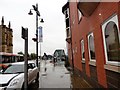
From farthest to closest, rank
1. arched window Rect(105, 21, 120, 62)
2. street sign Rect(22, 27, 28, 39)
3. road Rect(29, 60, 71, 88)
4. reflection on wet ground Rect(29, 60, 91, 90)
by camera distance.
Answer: road Rect(29, 60, 71, 88) → reflection on wet ground Rect(29, 60, 91, 90) → arched window Rect(105, 21, 120, 62) → street sign Rect(22, 27, 28, 39)

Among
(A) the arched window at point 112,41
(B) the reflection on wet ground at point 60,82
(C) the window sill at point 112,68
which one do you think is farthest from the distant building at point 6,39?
(C) the window sill at point 112,68

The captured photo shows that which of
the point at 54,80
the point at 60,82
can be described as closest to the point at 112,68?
the point at 60,82

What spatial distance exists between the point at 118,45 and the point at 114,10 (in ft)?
3.37

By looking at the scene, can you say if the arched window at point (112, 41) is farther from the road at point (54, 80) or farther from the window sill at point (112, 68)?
the road at point (54, 80)

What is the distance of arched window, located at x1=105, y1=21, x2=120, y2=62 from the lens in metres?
5.41

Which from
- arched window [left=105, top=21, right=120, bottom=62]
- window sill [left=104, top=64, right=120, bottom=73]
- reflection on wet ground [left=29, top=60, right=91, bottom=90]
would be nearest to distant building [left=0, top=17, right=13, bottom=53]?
reflection on wet ground [left=29, top=60, right=91, bottom=90]

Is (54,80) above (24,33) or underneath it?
underneath

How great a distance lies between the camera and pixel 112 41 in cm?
581

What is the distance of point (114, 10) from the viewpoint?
509 cm

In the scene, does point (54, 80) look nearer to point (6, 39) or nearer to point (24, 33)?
point (24, 33)

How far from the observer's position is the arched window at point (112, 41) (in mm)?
5409

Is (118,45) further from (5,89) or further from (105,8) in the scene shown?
(5,89)

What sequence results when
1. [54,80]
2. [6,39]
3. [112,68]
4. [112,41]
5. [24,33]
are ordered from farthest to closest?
[6,39] → [54,80] → [112,41] → [112,68] → [24,33]

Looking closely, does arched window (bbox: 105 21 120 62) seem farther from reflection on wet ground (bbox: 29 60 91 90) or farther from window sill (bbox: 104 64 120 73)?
reflection on wet ground (bbox: 29 60 91 90)
